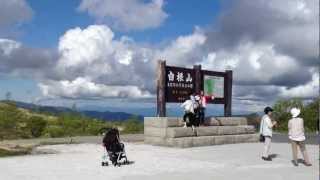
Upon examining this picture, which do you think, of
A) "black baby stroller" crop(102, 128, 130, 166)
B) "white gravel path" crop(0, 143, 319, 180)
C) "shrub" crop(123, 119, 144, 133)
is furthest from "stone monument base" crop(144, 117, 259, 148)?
"shrub" crop(123, 119, 144, 133)

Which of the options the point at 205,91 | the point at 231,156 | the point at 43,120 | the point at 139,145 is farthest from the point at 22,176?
the point at 43,120

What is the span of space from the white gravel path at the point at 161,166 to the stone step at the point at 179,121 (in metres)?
1.20

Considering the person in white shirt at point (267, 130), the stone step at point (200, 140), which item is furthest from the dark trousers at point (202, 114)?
the person in white shirt at point (267, 130)

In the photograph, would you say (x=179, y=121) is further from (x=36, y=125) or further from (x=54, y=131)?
(x=36, y=125)

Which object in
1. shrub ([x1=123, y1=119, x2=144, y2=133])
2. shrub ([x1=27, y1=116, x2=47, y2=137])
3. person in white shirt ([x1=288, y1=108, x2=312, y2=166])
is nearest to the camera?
person in white shirt ([x1=288, y1=108, x2=312, y2=166])

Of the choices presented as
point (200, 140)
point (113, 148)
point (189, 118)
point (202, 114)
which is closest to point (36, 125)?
point (202, 114)

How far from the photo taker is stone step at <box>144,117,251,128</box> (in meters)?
21.0

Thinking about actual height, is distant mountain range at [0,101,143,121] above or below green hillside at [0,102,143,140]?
above

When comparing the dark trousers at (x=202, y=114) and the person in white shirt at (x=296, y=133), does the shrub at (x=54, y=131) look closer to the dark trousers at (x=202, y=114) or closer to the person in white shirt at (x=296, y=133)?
the dark trousers at (x=202, y=114)

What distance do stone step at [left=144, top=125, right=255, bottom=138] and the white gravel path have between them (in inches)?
32.5

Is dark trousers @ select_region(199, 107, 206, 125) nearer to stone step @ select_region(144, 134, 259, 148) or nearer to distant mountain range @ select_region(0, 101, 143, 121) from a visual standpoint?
stone step @ select_region(144, 134, 259, 148)

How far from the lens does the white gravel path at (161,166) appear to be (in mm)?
13188

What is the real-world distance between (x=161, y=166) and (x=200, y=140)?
659 centimetres

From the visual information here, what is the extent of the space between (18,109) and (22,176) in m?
17.8
